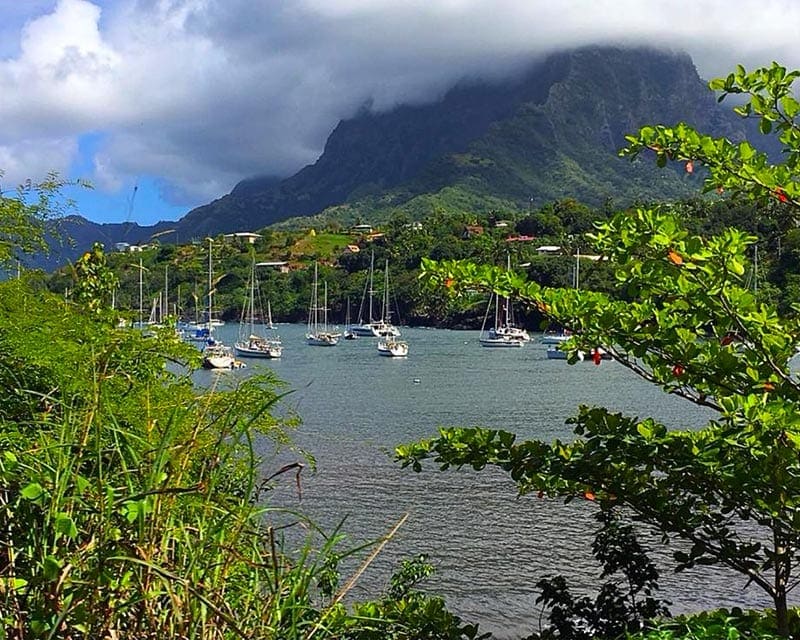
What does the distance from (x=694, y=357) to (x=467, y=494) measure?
49.8 ft

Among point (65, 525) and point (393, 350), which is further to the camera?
point (393, 350)

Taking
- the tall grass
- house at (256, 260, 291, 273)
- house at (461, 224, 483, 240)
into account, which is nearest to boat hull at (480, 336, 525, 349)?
house at (461, 224, 483, 240)

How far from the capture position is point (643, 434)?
3.26m

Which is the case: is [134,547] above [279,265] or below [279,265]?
below

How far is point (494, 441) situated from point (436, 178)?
175 m

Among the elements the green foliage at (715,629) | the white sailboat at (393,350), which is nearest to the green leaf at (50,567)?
the green foliage at (715,629)

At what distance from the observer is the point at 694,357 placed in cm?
315

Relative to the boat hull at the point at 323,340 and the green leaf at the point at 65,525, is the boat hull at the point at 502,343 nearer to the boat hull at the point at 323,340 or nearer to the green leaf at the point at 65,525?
the boat hull at the point at 323,340

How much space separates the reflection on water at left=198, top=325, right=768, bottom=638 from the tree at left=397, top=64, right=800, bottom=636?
988mm

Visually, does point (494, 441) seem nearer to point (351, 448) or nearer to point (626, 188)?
point (351, 448)

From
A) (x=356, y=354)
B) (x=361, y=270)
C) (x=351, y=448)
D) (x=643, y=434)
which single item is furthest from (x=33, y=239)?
(x=361, y=270)

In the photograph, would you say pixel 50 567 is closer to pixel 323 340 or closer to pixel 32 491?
pixel 32 491

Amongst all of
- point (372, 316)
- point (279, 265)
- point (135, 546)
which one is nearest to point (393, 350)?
point (372, 316)

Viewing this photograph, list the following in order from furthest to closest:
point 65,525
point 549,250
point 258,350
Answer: point 549,250, point 258,350, point 65,525
